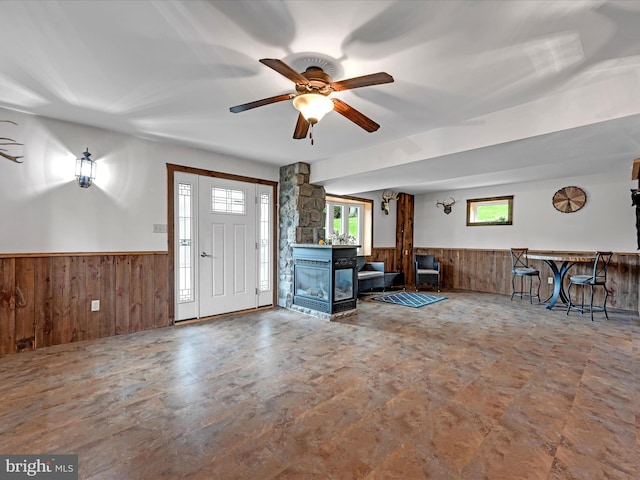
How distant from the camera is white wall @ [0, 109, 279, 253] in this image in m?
3.08

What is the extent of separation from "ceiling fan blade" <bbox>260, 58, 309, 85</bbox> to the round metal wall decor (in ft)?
19.1

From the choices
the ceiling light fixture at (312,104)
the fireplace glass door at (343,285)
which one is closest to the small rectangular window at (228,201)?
the fireplace glass door at (343,285)

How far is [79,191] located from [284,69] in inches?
117

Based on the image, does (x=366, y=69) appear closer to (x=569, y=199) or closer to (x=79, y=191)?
(x=79, y=191)

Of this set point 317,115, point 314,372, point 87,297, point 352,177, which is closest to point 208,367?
point 314,372

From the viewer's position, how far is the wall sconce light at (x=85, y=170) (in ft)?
10.9

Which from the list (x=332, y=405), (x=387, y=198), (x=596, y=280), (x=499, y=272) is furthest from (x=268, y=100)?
(x=499, y=272)

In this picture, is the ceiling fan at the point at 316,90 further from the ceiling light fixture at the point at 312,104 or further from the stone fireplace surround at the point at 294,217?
the stone fireplace surround at the point at 294,217

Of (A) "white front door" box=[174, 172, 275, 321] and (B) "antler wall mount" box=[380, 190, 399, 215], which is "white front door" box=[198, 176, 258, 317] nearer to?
(A) "white front door" box=[174, 172, 275, 321]

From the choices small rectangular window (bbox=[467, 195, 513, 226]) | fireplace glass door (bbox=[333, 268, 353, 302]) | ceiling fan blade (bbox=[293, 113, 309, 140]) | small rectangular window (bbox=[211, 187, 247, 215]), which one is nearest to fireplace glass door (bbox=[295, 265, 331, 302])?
fireplace glass door (bbox=[333, 268, 353, 302])

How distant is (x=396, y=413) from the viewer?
6.72ft

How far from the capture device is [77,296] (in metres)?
3.41

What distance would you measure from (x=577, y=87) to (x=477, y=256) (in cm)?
484

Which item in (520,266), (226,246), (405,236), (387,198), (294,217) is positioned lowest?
(520,266)
